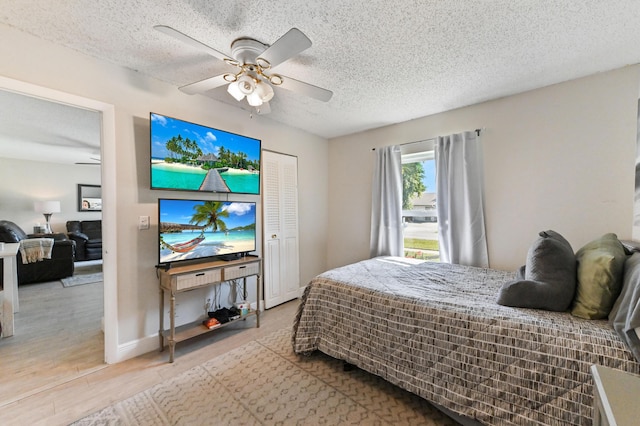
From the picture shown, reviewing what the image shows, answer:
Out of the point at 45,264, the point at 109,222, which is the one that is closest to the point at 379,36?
the point at 109,222

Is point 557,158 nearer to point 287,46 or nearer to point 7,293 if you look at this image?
point 287,46

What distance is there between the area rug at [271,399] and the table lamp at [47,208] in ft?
20.6

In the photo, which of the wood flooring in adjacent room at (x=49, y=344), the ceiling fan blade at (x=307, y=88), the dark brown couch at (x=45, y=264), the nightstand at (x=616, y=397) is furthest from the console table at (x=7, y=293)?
the nightstand at (x=616, y=397)

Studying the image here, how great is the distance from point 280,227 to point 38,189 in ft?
21.2

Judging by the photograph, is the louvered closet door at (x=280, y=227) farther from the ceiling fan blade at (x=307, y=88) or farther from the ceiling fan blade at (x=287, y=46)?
the ceiling fan blade at (x=287, y=46)

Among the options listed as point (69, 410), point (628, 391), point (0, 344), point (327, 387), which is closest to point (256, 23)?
point (628, 391)

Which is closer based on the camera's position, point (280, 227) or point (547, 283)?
point (547, 283)

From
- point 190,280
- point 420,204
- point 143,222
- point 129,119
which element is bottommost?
point 190,280

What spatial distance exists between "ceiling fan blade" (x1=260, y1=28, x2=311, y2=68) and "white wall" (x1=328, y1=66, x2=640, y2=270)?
2294 millimetres

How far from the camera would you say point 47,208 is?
5.60 m

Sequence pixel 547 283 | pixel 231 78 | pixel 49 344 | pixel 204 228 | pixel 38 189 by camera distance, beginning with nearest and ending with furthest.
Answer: pixel 547 283 → pixel 231 78 → pixel 49 344 → pixel 204 228 → pixel 38 189

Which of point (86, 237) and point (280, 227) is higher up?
point (280, 227)

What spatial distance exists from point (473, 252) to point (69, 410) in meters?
3.61

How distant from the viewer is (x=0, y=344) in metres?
2.37
